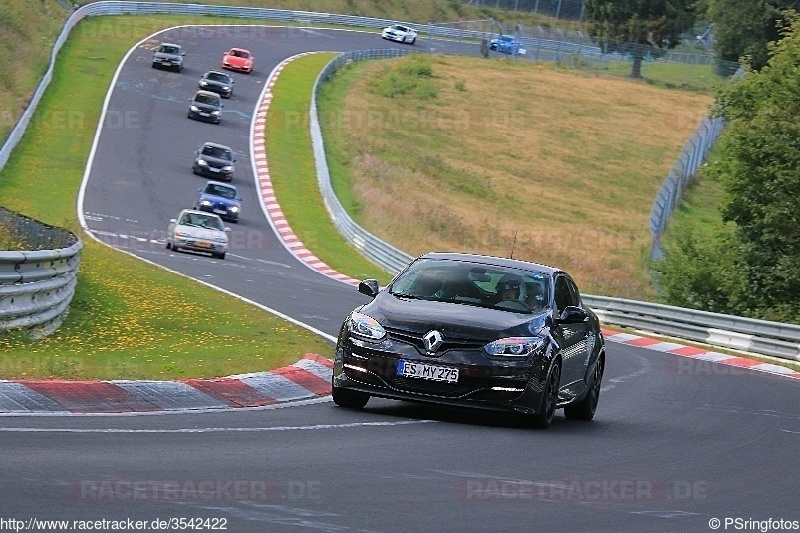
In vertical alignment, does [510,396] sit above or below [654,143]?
above

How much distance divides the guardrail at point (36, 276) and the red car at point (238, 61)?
2054 inches

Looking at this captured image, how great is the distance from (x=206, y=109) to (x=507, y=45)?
4426 centimetres

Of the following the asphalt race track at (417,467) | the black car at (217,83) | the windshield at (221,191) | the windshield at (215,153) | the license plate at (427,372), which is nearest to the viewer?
the asphalt race track at (417,467)

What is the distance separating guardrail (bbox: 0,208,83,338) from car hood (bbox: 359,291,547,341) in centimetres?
373

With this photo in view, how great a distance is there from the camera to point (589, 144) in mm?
70062

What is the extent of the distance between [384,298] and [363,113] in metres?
53.5

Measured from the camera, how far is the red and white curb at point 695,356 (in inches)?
885

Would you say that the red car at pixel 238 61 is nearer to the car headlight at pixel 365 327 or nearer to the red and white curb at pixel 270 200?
the red and white curb at pixel 270 200

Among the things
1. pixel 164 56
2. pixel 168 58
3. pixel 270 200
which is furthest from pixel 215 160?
pixel 164 56

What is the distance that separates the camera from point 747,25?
85000 mm

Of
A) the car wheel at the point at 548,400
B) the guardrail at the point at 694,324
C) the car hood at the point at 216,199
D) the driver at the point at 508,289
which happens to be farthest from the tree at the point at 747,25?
the car wheel at the point at 548,400

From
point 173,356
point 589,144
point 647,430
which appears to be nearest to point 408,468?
point 647,430

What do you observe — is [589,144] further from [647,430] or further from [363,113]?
[647,430]

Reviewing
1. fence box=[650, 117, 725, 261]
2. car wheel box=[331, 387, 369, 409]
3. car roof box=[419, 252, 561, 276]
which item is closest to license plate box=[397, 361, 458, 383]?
car wheel box=[331, 387, 369, 409]
